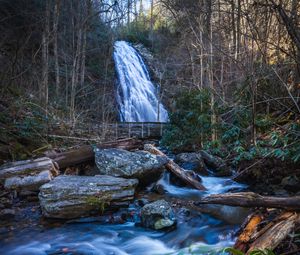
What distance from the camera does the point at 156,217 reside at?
4.74 m

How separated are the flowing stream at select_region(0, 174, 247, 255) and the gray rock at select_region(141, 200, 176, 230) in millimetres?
85

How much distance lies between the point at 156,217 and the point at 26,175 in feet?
8.16

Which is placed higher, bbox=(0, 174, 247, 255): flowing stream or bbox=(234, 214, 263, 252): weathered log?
bbox=(234, 214, 263, 252): weathered log

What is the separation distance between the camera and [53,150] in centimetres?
716

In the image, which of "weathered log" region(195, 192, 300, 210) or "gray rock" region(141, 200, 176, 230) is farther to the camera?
"gray rock" region(141, 200, 176, 230)

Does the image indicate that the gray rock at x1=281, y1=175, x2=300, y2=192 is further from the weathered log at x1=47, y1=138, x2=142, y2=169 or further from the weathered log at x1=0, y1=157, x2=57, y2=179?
the weathered log at x1=0, y1=157, x2=57, y2=179

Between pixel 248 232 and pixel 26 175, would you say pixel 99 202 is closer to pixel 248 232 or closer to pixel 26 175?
pixel 26 175

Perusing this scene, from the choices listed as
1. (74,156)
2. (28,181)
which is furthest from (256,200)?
(74,156)

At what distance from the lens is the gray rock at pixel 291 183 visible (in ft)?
18.9

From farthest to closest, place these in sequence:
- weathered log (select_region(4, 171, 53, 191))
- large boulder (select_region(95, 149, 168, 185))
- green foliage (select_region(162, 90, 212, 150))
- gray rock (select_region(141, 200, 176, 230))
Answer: green foliage (select_region(162, 90, 212, 150)) < large boulder (select_region(95, 149, 168, 185)) < weathered log (select_region(4, 171, 53, 191)) < gray rock (select_region(141, 200, 176, 230))

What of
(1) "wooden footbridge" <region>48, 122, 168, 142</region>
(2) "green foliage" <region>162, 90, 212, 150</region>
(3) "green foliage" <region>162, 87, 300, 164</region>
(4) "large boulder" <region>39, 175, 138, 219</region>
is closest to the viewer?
(4) "large boulder" <region>39, 175, 138, 219</region>

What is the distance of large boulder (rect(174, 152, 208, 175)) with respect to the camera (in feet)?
24.8

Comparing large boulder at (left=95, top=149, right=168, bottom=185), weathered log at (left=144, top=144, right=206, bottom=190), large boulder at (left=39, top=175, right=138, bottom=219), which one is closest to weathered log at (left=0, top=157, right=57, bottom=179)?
large boulder at (left=39, top=175, right=138, bottom=219)

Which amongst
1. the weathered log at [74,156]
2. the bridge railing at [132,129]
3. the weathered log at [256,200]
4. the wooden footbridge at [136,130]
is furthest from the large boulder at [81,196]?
the wooden footbridge at [136,130]
